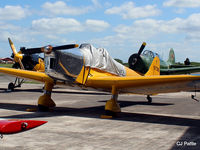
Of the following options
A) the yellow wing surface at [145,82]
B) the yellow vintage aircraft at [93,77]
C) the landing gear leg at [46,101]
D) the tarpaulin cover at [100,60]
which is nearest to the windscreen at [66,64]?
the yellow vintage aircraft at [93,77]

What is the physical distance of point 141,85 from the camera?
934 cm

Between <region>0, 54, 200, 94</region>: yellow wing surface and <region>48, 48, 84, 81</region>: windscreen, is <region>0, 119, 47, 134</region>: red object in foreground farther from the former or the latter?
<region>0, 54, 200, 94</region>: yellow wing surface

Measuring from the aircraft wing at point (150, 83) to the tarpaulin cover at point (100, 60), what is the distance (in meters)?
0.66

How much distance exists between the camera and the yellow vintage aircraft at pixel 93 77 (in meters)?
8.72

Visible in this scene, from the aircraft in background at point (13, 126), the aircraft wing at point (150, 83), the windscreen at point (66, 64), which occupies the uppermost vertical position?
the windscreen at point (66, 64)

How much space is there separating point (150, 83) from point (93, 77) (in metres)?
2.01

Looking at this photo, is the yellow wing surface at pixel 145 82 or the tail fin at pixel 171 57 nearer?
the yellow wing surface at pixel 145 82

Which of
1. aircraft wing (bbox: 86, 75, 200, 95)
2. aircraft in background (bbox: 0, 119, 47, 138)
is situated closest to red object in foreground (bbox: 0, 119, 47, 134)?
aircraft in background (bbox: 0, 119, 47, 138)

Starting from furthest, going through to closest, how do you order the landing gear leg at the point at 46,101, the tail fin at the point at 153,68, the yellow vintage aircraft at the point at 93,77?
the tail fin at the point at 153,68 < the landing gear leg at the point at 46,101 < the yellow vintage aircraft at the point at 93,77

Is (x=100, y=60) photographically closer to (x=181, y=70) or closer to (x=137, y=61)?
(x=137, y=61)

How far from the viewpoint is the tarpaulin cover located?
9773mm

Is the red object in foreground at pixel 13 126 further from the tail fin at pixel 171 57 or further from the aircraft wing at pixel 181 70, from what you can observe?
the tail fin at pixel 171 57

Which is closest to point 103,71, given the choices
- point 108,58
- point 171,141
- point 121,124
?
point 108,58

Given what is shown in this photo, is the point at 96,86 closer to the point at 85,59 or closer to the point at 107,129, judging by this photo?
the point at 85,59
